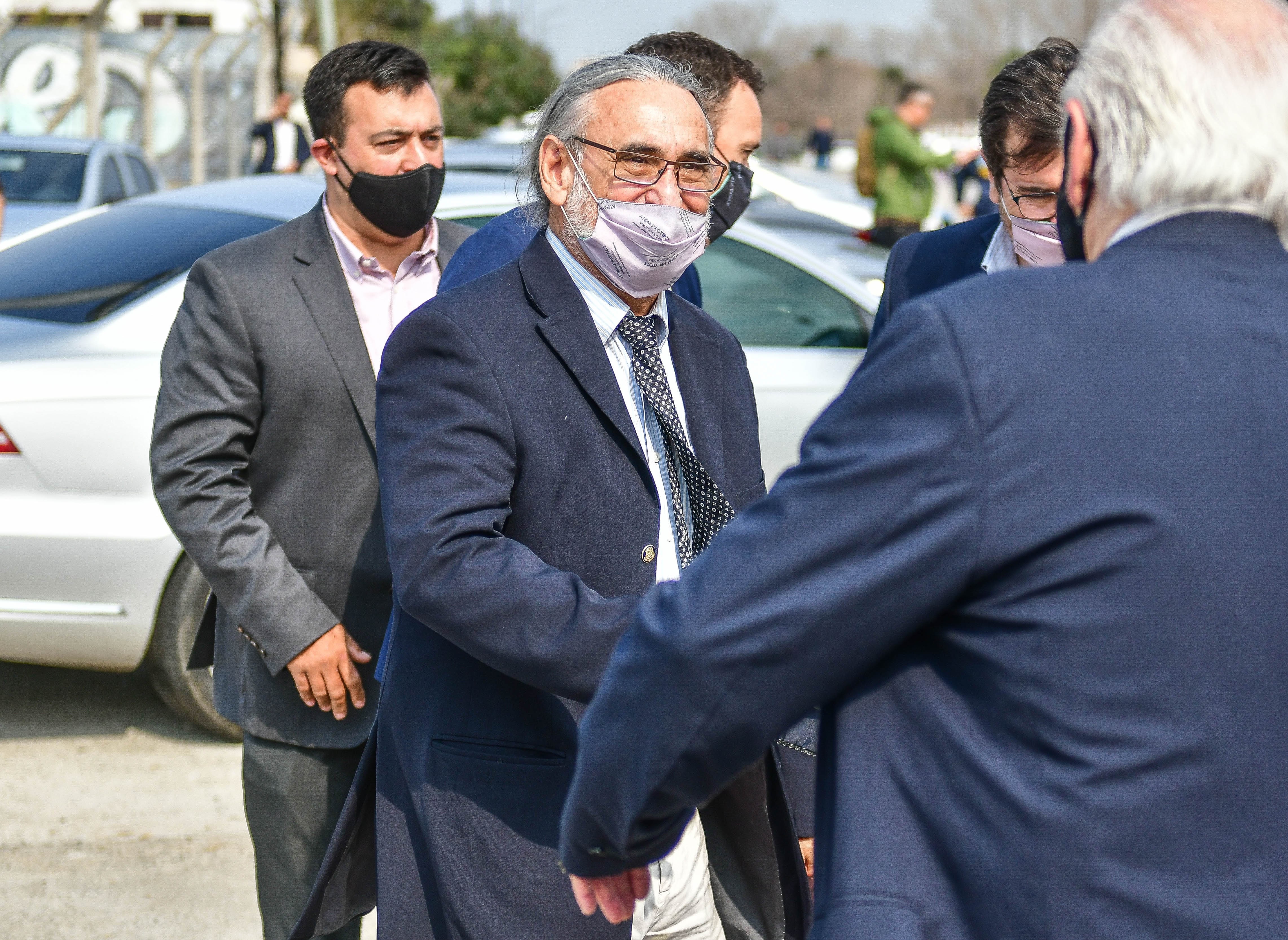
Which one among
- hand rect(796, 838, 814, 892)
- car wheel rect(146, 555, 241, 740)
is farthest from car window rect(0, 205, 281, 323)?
hand rect(796, 838, 814, 892)

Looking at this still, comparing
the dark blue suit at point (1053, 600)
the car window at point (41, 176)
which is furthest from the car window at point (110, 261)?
the car window at point (41, 176)

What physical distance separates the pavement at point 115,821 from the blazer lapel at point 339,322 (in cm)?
157

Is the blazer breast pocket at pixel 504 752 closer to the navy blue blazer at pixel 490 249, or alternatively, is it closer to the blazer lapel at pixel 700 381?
the blazer lapel at pixel 700 381

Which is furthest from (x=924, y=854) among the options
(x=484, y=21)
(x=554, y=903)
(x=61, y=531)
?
(x=484, y=21)

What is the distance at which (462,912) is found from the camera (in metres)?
1.99

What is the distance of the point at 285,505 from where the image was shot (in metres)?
2.80

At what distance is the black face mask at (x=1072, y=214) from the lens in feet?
4.31

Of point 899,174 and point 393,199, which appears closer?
point 393,199

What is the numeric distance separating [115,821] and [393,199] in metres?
2.12

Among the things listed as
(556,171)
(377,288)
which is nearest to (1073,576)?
(556,171)

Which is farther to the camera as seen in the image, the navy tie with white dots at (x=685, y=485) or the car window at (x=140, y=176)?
the car window at (x=140, y=176)

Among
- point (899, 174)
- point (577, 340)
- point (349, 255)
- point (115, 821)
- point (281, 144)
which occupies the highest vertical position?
point (577, 340)

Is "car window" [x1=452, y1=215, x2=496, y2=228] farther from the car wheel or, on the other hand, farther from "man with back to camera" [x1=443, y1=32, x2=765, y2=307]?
the car wheel

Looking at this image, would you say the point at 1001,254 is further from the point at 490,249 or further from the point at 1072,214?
the point at 1072,214
